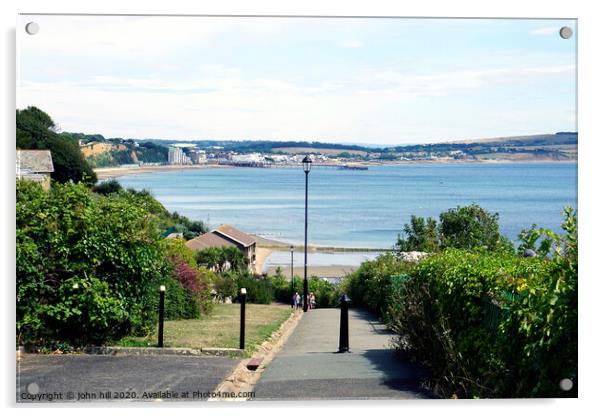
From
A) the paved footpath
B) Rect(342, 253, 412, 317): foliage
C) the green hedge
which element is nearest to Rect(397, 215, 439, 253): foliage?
Rect(342, 253, 412, 317): foliage

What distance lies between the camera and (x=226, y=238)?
1164 cm

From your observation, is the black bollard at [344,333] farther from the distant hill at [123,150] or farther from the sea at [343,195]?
the distant hill at [123,150]

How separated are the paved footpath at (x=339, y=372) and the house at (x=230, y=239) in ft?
4.59

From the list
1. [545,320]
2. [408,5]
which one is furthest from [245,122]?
[545,320]

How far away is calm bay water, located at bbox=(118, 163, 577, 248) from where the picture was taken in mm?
9469

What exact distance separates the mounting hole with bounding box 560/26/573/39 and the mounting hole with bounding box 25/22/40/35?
4.74 metres

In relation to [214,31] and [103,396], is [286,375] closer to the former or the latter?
[103,396]

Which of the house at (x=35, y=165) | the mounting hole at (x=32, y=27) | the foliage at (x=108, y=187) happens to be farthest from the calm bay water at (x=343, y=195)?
the mounting hole at (x=32, y=27)

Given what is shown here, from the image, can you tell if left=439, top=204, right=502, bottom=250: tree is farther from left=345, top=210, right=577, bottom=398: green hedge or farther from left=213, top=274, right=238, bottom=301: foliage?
left=213, top=274, right=238, bottom=301: foliage

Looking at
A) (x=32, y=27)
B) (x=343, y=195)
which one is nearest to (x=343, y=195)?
(x=343, y=195)

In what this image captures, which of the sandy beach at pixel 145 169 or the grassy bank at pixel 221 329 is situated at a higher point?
the sandy beach at pixel 145 169

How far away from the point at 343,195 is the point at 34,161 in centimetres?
327

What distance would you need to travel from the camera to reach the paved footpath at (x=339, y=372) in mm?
Answer: 8016
